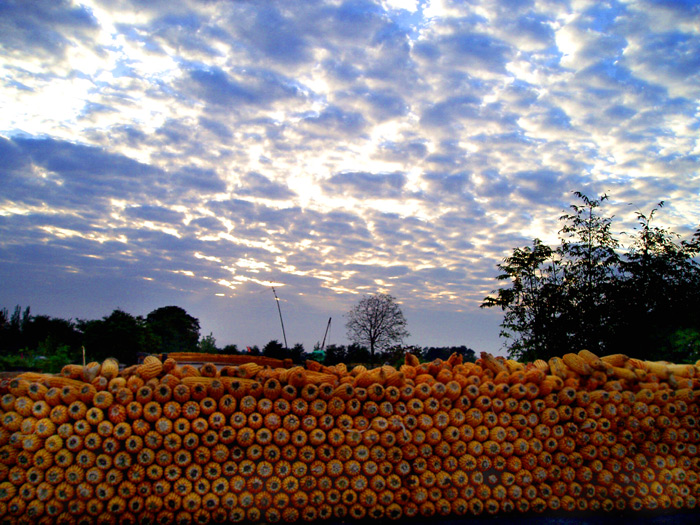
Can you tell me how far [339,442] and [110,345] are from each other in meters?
28.5

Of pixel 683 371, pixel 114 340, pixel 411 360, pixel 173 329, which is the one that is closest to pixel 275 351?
pixel 411 360

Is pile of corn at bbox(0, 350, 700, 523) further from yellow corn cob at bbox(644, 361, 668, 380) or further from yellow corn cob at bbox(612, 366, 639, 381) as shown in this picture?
yellow corn cob at bbox(644, 361, 668, 380)

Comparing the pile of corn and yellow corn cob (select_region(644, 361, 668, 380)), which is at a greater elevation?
yellow corn cob (select_region(644, 361, 668, 380))

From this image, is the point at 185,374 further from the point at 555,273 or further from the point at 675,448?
the point at 555,273

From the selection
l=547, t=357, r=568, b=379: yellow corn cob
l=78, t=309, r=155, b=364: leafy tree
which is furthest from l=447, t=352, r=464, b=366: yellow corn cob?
l=78, t=309, r=155, b=364: leafy tree

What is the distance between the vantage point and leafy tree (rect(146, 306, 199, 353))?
125 ft

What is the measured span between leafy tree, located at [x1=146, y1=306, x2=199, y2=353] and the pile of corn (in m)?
30.0

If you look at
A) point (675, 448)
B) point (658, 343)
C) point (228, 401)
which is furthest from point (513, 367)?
point (658, 343)

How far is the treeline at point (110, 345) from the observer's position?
18.9 metres

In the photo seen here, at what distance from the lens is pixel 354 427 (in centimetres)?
538

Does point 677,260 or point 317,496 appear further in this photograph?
point 677,260

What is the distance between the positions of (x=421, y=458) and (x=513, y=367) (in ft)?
6.07

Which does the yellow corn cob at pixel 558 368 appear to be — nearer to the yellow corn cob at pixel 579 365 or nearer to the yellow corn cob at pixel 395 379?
the yellow corn cob at pixel 579 365

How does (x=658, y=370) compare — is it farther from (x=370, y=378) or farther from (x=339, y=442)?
(x=339, y=442)
